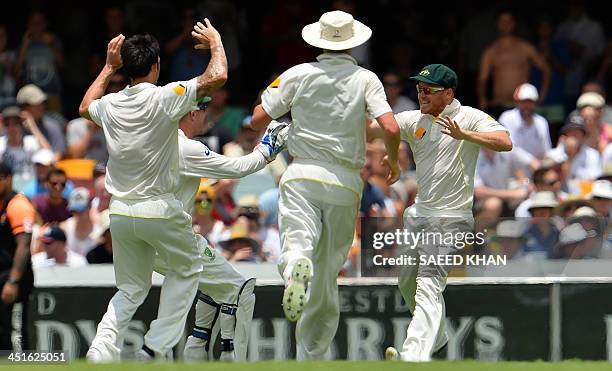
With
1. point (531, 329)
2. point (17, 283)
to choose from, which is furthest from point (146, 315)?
point (531, 329)

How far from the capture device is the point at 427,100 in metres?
11.5

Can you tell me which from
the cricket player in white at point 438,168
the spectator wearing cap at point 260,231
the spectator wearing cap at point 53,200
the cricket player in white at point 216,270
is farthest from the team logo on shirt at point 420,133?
the spectator wearing cap at point 53,200

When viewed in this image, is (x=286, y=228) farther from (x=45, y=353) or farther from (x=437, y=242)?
(x=45, y=353)

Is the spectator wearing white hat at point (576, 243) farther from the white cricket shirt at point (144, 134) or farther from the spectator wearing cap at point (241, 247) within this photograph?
the white cricket shirt at point (144, 134)

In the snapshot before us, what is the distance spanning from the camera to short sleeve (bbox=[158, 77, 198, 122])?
35.1 ft

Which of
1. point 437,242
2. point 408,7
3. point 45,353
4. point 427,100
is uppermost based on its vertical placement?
point 408,7

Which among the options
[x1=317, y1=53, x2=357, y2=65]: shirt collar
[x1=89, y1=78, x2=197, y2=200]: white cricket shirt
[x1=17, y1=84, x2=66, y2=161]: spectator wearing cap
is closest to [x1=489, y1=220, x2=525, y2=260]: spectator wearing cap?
[x1=317, y1=53, x2=357, y2=65]: shirt collar

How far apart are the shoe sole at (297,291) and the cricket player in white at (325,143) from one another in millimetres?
182

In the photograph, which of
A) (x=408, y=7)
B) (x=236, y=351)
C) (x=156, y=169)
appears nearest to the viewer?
(x=156, y=169)

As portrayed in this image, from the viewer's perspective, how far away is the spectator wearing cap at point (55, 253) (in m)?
14.7

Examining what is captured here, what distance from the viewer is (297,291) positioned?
1066cm

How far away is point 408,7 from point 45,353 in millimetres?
9033

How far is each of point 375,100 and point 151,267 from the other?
71.6 inches

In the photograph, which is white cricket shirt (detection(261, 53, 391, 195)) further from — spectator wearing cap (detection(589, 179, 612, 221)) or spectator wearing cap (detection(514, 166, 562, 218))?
spectator wearing cap (detection(514, 166, 562, 218))
